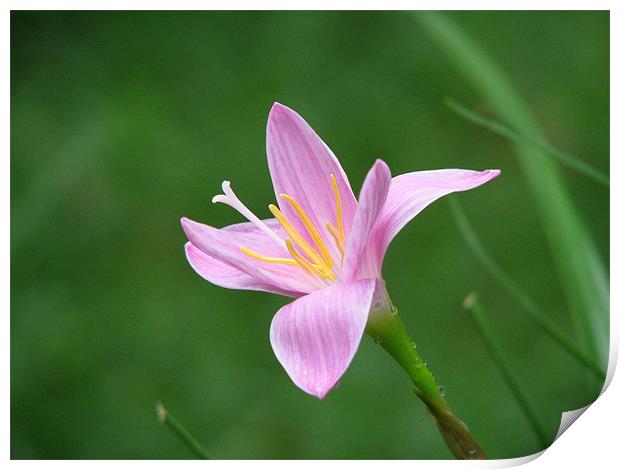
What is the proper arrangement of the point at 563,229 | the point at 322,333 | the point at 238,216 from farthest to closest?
the point at 238,216
the point at 563,229
the point at 322,333

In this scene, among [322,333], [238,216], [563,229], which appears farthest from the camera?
[238,216]

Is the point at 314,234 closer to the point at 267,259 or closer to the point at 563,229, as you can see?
the point at 267,259

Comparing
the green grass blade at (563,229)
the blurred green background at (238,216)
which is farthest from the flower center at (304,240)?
the blurred green background at (238,216)

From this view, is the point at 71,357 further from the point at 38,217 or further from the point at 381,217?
the point at 381,217

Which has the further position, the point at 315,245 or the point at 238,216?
the point at 238,216

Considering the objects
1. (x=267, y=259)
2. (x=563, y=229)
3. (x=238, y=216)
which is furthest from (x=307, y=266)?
(x=238, y=216)

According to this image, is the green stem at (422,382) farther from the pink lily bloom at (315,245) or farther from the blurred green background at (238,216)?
the blurred green background at (238,216)

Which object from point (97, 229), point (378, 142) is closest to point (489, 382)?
point (378, 142)
